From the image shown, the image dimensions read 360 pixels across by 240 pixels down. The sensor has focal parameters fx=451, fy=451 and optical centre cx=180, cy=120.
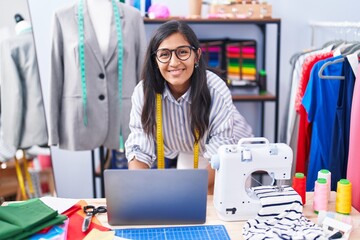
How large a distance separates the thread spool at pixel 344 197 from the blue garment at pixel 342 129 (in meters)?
0.57

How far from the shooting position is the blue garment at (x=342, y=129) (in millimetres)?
2113

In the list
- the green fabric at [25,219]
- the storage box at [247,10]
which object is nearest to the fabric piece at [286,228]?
the green fabric at [25,219]

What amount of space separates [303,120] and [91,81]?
3.94 feet

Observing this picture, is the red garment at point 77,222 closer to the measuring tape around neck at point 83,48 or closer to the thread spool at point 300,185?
the thread spool at point 300,185

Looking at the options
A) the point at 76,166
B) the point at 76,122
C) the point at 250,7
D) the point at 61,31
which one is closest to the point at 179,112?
the point at 76,122

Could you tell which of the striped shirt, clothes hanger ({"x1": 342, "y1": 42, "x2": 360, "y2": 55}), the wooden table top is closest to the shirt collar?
the striped shirt

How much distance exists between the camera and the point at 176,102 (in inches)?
77.5

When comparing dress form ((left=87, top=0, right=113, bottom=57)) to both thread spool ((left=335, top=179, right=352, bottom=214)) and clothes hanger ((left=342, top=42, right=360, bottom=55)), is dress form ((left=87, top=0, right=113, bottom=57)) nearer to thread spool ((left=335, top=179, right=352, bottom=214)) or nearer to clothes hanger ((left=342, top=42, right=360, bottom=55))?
clothes hanger ((left=342, top=42, right=360, bottom=55))

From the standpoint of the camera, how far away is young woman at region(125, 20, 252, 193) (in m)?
1.84

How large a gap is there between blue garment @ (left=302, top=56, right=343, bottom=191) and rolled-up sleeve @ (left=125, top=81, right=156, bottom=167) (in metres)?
0.83

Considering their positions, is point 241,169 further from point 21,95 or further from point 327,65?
point 21,95

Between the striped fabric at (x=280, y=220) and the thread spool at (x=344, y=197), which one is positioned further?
the thread spool at (x=344, y=197)

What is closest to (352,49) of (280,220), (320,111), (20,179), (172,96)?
(320,111)

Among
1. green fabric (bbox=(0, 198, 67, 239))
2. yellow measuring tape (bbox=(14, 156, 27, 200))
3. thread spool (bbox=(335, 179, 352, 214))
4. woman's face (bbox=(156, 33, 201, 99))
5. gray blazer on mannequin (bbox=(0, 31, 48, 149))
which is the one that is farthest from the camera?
yellow measuring tape (bbox=(14, 156, 27, 200))
